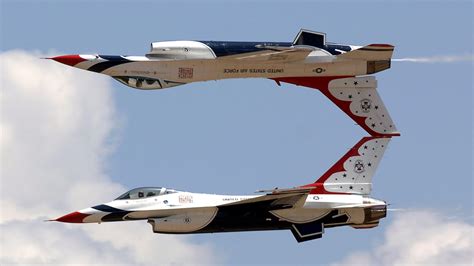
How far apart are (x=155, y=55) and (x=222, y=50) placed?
1889 mm

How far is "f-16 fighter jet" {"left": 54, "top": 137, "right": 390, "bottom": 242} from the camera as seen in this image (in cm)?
5306

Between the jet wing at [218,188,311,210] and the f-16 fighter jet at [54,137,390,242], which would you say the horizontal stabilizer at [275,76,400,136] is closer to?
the f-16 fighter jet at [54,137,390,242]

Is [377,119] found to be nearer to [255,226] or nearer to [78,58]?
[255,226]

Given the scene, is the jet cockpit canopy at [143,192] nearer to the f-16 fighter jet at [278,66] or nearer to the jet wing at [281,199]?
the jet wing at [281,199]

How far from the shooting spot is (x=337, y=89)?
55156mm

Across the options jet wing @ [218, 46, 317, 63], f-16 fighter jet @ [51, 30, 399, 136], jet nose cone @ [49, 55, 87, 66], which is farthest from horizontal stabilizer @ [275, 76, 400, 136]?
jet nose cone @ [49, 55, 87, 66]

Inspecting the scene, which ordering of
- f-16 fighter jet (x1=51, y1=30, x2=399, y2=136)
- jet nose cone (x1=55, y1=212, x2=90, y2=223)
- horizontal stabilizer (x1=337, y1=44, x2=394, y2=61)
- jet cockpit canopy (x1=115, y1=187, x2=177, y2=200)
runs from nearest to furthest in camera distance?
jet nose cone (x1=55, y1=212, x2=90, y2=223), jet cockpit canopy (x1=115, y1=187, x2=177, y2=200), f-16 fighter jet (x1=51, y1=30, x2=399, y2=136), horizontal stabilizer (x1=337, y1=44, x2=394, y2=61)

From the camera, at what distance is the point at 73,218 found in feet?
174

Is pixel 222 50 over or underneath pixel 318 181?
over

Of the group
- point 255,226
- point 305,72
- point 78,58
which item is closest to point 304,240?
point 255,226

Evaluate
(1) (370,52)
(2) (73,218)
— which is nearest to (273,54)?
(1) (370,52)

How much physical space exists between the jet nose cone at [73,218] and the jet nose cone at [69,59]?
4276 millimetres

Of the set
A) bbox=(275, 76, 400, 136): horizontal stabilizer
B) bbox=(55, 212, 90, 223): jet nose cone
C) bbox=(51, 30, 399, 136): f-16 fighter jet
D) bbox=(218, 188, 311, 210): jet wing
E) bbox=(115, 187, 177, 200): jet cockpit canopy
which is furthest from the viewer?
bbox=(275, 76, 400, 136): horizontal stabilizer

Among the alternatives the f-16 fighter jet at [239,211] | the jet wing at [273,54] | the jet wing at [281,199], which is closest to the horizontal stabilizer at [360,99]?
the jet wing at [273,54]
